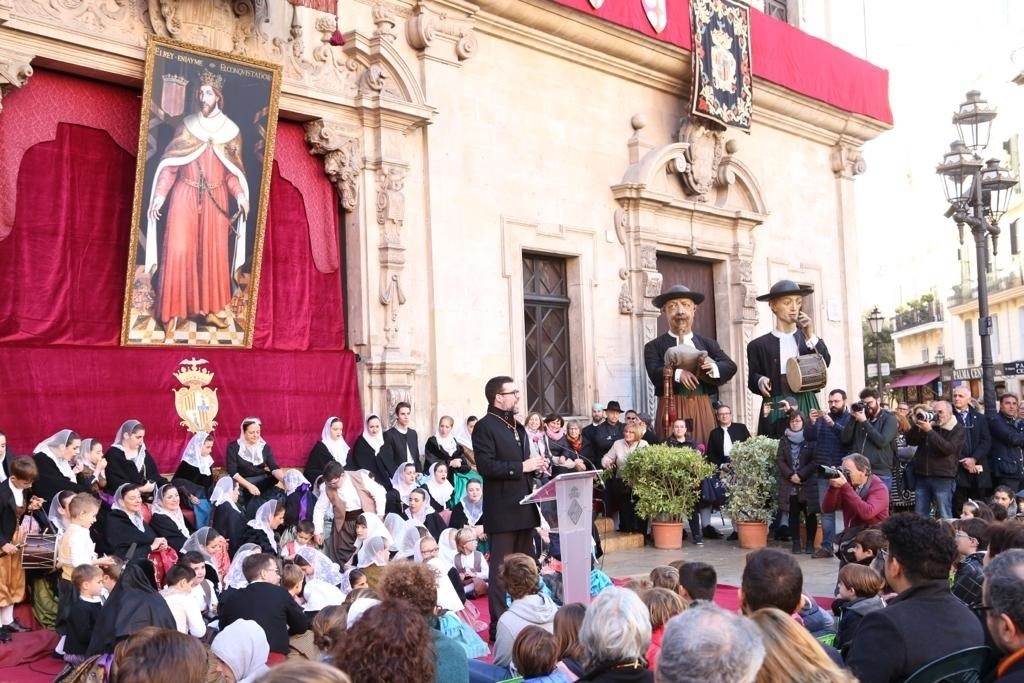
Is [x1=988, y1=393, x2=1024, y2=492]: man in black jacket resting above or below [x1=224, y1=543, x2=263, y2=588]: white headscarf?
above

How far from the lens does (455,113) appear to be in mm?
13500

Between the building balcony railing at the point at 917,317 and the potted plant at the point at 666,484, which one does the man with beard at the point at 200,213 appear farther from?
the building balcony railing at the point at 917,317

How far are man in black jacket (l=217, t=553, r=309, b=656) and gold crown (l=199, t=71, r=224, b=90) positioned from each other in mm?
5227

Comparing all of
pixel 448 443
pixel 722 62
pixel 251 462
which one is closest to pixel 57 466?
pixel 251 462

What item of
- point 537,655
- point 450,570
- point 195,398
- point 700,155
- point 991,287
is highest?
point 991,287

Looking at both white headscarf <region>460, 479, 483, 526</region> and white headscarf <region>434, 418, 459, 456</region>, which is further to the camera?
white headscarf <region>434, 418, 459, 456</region>

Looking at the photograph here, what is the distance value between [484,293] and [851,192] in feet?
32.5

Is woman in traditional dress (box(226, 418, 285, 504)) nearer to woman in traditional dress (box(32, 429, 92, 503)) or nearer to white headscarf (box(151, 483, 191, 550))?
white headscarf (box(151, 483, 191, 550))

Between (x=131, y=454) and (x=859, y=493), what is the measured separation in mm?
6222

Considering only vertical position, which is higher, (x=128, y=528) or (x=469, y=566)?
(x=128, y=528)

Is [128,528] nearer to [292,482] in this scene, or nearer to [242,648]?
[292,482]

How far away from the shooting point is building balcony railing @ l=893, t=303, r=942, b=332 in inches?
2034

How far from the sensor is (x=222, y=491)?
9812 millimetres

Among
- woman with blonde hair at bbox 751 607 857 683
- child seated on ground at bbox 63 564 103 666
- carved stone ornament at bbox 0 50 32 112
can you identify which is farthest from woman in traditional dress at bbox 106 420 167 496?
woman with blonde hair at bbox 751 607 857 683
